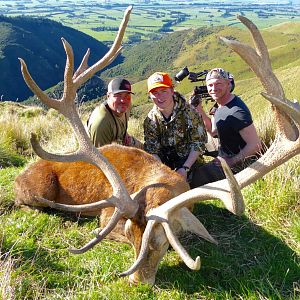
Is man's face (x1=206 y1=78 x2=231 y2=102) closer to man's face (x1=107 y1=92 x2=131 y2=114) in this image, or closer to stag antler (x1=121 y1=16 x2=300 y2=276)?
man's face (x1=107 y1=92 x2=131 y2=114)

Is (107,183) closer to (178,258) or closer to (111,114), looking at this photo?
(178,258)

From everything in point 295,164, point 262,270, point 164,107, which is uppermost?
point 164,107

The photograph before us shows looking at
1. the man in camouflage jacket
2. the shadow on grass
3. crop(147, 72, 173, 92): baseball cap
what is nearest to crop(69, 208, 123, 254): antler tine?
the shadow on grass

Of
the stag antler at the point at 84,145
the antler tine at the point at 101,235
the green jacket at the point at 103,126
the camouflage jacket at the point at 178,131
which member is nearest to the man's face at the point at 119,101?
the green jacket at the point at 103,126

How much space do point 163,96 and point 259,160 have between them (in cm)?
238

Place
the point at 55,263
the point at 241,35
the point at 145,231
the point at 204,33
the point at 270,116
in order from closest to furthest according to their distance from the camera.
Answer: the point at 145,231
the point at 55,263
the point at 270,116
the point at 241,35
the point at 204,33

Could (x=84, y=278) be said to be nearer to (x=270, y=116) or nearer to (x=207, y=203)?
(x=207, y=203)

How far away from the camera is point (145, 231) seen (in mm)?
3682

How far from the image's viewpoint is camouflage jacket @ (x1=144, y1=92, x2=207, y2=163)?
592cm

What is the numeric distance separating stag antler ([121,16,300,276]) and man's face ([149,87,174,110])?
2117mm

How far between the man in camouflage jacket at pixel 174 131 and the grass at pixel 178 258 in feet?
3.15

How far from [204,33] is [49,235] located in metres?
189

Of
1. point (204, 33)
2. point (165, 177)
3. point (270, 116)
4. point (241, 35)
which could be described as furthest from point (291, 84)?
point (204, 33)

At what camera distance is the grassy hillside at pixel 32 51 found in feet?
473
